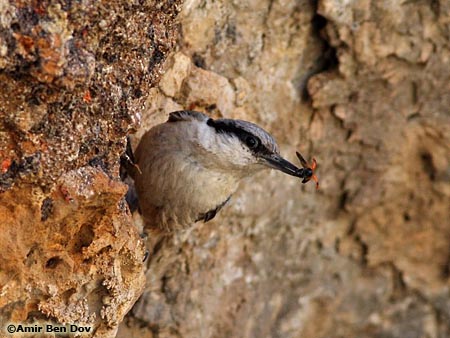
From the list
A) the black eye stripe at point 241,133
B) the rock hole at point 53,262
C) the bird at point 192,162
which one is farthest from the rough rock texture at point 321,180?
the rock hole at point 53,262

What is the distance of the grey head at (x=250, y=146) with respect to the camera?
4191mm

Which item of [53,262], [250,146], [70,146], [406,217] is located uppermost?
[70,146]

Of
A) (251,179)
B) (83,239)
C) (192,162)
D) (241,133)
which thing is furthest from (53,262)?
(251,179)

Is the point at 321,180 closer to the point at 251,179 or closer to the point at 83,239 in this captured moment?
the point at 251,179

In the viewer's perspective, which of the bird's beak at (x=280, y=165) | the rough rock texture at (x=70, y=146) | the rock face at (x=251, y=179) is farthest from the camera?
the bird's beak at (x=280, y=165)

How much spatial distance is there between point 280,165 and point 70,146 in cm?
156

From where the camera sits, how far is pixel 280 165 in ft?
13.7

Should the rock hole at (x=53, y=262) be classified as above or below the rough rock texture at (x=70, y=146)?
below

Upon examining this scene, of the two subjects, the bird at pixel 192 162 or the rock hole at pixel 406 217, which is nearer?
the bird at pixel 192 162

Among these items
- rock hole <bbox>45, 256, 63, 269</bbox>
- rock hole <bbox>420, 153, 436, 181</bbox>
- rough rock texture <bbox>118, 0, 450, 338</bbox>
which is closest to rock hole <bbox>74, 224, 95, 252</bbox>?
rock hole <bbox>45, 256, 63, 269</bbox>

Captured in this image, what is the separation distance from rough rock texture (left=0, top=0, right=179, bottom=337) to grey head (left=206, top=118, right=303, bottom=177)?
911mm

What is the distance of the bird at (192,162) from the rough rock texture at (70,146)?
0.70 metres

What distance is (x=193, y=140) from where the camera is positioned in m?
4.28

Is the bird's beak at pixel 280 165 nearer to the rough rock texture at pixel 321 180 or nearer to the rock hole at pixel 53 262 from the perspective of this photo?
A: the rough rock texture at pixel 321 180
